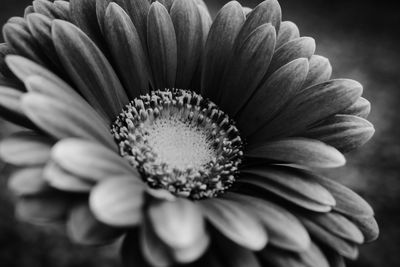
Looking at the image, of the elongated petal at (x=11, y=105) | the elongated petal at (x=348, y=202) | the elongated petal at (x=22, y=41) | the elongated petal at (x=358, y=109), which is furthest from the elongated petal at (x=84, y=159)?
the elongated petal at (x=358, y=109)

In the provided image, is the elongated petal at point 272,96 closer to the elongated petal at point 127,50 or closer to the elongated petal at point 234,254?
the elongated petal at point 127,50

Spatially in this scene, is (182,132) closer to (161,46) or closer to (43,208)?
(161,46)

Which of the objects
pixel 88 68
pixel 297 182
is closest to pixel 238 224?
pixel 297 182

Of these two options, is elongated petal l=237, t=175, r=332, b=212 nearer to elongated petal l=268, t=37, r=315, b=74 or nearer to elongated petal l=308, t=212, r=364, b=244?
elongated petal l=308, t=212, r=364, b=244

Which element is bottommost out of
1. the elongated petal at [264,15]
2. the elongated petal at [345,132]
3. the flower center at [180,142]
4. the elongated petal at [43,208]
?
the flower center at [180,142]

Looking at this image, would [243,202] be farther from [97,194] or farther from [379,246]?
[379,246]

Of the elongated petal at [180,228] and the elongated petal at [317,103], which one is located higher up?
the elongated petal at [317,103]

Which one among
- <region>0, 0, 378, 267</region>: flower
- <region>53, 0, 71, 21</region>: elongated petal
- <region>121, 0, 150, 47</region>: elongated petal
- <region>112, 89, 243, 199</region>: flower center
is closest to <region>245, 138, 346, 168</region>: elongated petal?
<region>0, 0, 378, 267</region>: flower
